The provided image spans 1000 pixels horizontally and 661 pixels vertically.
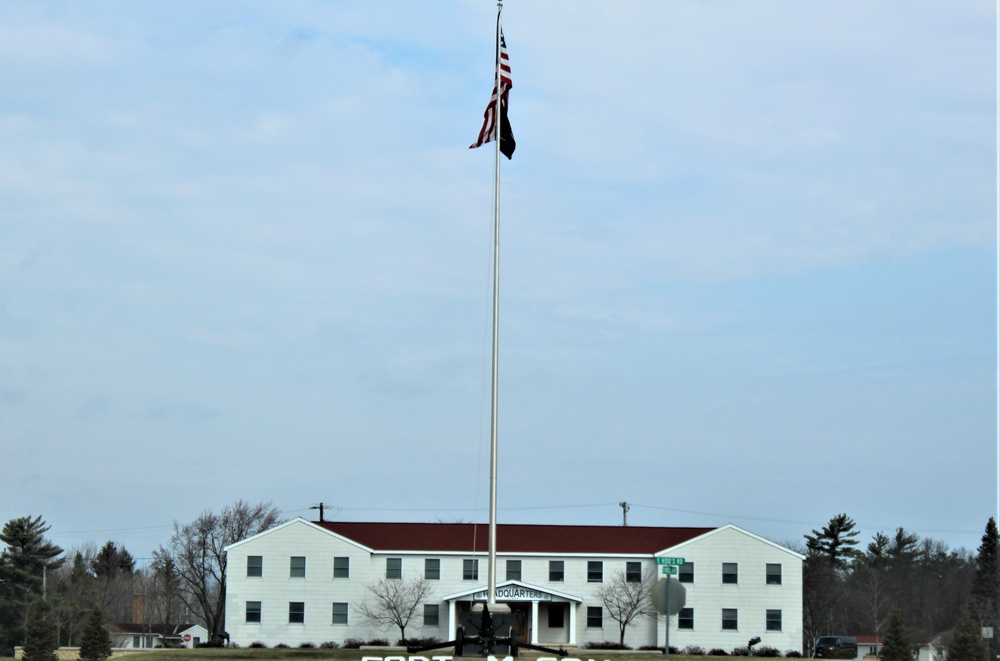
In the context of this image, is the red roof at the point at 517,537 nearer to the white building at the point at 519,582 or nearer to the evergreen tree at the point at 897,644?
the white building at the point at 519,582

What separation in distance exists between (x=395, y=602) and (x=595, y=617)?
11.1 m

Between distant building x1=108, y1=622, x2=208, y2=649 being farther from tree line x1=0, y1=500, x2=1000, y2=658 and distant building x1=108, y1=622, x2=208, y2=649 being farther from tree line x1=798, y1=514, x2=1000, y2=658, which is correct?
tree line x1=798, y1=514, x2=1000, y2=658

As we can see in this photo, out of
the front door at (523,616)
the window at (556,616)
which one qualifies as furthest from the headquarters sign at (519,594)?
the window at (556,616)

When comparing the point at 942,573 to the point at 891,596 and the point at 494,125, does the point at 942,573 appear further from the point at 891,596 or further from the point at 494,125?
the point at 494,125

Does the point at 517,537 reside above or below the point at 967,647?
above

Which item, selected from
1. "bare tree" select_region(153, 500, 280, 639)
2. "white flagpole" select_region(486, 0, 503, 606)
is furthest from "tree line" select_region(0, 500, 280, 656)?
"white flagpole" select_region(486, 0, 503, 606)

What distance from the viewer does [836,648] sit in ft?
228

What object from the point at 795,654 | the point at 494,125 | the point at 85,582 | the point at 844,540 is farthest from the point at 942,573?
the point at 494,125

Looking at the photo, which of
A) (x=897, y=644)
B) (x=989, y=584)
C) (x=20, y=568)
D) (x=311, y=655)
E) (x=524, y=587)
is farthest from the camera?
(x=989, y=584)

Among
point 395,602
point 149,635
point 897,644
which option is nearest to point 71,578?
point 149,635

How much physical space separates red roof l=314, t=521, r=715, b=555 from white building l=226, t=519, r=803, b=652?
195 mm

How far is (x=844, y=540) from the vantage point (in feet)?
370

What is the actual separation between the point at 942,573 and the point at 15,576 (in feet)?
272

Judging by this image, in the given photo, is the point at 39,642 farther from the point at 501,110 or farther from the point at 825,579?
the point at 825,579
